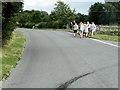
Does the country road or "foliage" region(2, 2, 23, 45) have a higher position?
"foliage" region(2, 2, 23, 45)

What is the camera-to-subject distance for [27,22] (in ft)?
358

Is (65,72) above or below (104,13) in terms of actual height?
below

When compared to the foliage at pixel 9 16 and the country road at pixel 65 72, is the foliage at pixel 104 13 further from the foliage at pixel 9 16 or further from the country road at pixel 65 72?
the country road at pixel 65 72

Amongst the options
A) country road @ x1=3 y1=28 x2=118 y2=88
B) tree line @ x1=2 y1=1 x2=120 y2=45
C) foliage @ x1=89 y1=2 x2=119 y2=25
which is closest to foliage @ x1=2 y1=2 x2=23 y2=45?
country road @ x1=3 y1=28 x2=118 y2=88

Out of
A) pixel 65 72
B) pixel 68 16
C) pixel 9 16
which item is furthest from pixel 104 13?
pixel 65 72

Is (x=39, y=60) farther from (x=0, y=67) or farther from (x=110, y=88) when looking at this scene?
(x=110, y=88)

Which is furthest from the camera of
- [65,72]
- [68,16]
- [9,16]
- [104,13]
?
[104,13]

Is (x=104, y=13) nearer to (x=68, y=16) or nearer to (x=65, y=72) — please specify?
(x=68, y=16)

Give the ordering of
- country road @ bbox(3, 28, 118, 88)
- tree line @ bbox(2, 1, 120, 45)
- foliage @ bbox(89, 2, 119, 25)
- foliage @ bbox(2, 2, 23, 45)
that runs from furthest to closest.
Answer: foliage @ bbox(89, 2, 119, 25) → tree line @ bbox(2, 1, 120, 45) → foliage @ bbox(2, 2, 23, 45) → country road @ bbox(3, 28, 118, 88)

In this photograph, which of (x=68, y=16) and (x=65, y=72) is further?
(x=68, y=16)

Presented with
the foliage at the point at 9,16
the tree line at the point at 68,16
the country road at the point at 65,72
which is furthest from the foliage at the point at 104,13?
the country road at the point at 65,72

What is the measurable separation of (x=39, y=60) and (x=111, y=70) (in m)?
4.12

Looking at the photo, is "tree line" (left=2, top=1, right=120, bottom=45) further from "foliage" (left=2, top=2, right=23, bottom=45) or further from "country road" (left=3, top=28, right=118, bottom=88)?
"country road" (left=3, top=28, right=118, bottom=88)

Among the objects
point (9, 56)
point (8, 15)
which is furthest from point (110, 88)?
point (8, 15)
